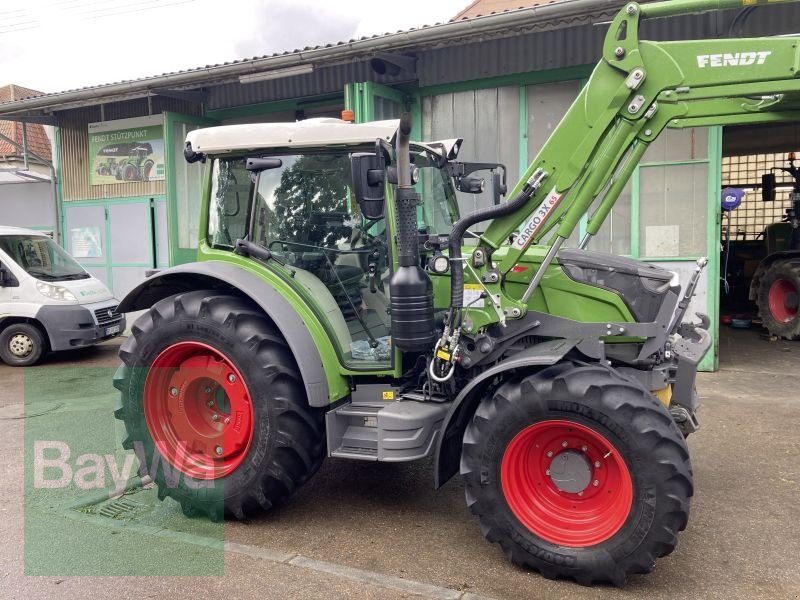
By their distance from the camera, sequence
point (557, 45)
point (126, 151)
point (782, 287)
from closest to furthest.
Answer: point (557, 45) < point (782, 287) < point (126, 151)

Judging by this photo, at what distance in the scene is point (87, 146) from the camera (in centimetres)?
1228

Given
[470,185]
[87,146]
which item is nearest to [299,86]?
[87,146]

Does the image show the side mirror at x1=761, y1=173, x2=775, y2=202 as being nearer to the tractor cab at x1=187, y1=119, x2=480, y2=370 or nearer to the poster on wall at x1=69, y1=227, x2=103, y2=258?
the tractor cab at x1=187, y1=119, x2=480, y2=370

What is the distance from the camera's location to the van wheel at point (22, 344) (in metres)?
9.09

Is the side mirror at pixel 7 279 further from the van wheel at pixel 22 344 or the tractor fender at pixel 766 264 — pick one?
the tractor fender at pixel 766 264

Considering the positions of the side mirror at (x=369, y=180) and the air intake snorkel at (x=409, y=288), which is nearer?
the side mirror at (x=369, y=180)

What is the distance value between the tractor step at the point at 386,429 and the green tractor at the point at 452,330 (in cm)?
1

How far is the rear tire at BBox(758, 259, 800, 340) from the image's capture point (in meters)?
9.95

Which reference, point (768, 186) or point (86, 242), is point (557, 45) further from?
point (86, 242)

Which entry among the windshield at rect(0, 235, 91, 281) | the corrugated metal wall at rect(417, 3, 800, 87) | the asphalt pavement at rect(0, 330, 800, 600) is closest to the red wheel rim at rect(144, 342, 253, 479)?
the asphalt pavement at rect(0, 330, 800, 600)

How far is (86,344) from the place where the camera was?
9227 millimetres

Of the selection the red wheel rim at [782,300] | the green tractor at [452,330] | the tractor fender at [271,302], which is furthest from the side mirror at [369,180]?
the red wheel rim at [782,300]

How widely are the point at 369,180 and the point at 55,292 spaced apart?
7.07 meters

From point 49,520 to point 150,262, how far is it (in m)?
7.94
